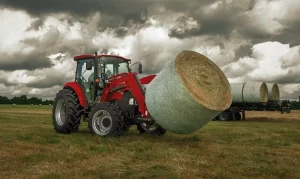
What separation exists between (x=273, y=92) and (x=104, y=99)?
17184 millimetres

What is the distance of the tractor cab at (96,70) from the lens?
11.3 m

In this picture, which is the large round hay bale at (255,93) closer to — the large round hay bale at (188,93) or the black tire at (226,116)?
the black tire at (226,116)

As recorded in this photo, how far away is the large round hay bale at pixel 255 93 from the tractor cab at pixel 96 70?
13.9m

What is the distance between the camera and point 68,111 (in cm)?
1148

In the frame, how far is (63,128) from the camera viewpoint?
11.8 m

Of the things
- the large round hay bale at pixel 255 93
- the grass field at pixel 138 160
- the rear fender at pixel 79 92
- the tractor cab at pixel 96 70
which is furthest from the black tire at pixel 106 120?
the large round hay bale at pixel 255 93

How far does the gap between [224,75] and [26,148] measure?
523cm

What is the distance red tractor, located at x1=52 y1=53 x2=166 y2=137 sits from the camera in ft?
32.8

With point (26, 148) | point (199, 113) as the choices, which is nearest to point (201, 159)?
point (199, 113)

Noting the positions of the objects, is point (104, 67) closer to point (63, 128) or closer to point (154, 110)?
point (63, 128)

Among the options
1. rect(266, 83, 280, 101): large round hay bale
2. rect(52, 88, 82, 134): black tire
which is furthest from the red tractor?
rect(266, 83, 280, 101): large round hay bale

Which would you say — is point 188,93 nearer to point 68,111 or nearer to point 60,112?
point 68,111

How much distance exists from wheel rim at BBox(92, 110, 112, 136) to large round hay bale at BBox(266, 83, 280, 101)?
17.3 metres

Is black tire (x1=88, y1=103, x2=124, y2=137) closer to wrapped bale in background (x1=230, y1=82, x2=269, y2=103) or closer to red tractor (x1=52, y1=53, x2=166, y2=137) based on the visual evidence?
red tractor (x1=52, y1=53, x2=166, y2=137)
